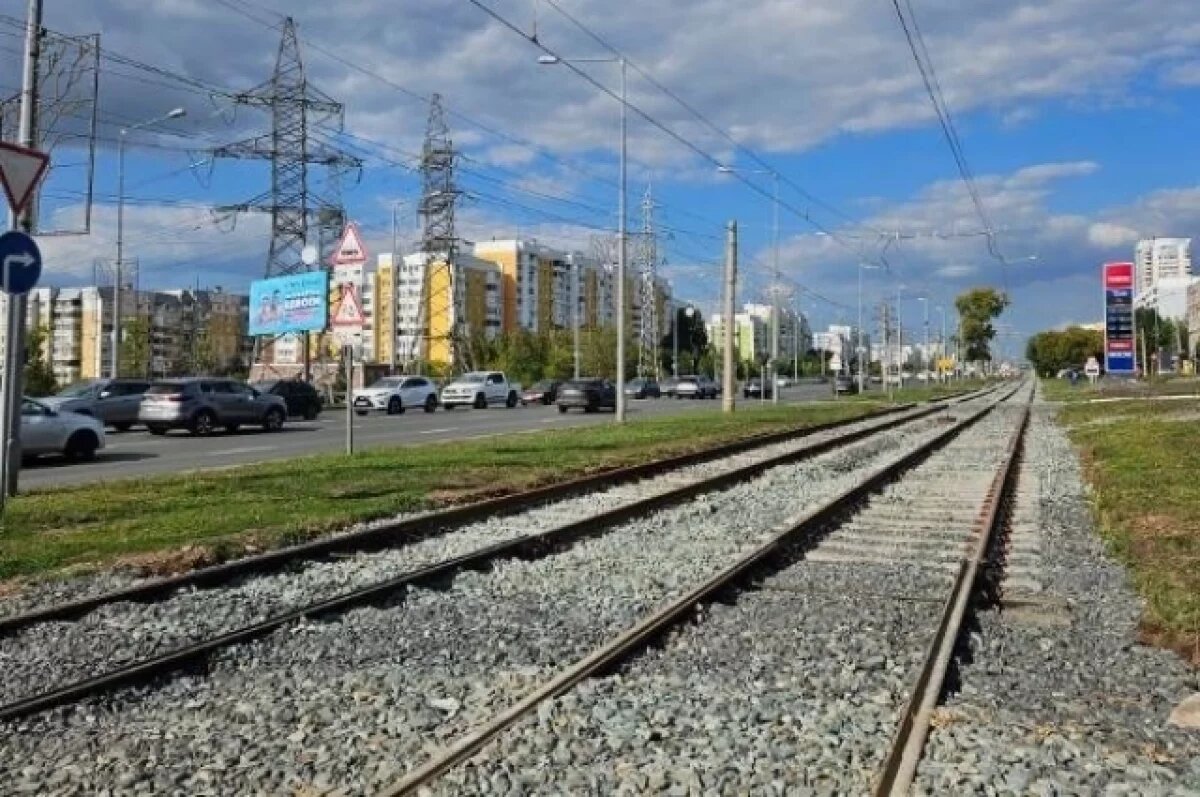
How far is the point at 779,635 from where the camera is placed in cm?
768

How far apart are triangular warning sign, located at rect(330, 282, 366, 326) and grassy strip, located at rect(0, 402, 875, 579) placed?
2.22 m

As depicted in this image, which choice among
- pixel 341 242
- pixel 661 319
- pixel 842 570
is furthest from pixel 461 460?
pixel 661 319

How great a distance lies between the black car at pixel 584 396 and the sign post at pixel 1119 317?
3557 centimetres

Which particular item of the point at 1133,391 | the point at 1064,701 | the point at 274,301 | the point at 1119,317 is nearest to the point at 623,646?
the point at 1064,701

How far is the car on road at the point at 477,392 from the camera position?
54.9 m

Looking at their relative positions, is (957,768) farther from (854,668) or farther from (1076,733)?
(854,668)

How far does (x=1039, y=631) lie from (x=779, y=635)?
181 centimetres

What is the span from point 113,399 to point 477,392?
2234 cm

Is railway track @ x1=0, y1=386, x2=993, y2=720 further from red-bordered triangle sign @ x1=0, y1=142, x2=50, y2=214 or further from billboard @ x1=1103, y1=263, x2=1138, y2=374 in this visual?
billboard @ x1=1103, y1=263, x2=1138, y2=374

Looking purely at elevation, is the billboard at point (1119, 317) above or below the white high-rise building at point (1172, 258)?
below

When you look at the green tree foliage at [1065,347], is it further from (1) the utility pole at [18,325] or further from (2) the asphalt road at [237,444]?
(1) the utility pole at [18,325]

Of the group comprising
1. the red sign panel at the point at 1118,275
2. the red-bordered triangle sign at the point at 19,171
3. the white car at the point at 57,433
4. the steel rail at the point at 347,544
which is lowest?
the steel rail at the point at 347,544

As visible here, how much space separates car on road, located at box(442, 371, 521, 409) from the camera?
54.9m

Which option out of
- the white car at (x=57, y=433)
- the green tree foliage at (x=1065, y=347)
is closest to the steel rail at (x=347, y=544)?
the white car at (x=57, y=433)
